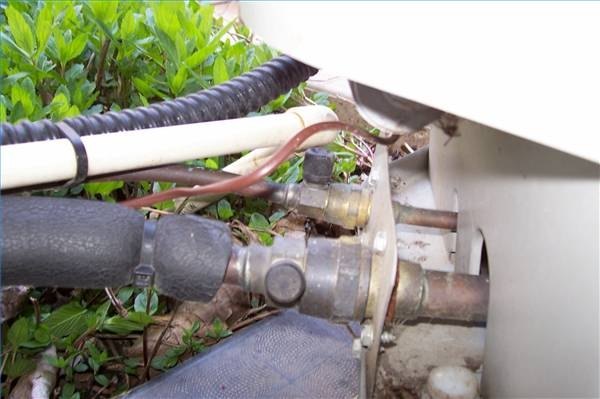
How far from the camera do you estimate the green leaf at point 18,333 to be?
2.57 feet

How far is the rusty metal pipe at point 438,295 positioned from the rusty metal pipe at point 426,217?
0.16m

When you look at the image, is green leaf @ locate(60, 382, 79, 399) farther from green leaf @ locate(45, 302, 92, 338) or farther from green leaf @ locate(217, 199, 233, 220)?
green leaf @ locate(217, 199, 233, 220)

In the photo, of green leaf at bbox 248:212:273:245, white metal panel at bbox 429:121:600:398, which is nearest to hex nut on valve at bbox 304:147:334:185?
white metal panel at bbox 429:121:600:398

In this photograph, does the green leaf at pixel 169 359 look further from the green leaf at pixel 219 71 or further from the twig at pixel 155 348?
the green leaf at pixel 219 71

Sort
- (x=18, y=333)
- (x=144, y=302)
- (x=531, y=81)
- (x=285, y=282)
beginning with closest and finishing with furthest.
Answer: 1. (x=531, y=81)
2. (x=285, y=282)
3. (x=18, y=333)
4. (x=144, y=302)

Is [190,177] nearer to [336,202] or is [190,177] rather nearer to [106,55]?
[336,202]

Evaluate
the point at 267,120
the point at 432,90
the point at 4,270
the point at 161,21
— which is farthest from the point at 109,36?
the point at 432,90

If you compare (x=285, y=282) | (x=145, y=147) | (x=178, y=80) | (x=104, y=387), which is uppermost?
(x=178, y=80)

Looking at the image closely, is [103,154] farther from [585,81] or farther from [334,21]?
[585,81]

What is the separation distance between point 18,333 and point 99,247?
1.32ft

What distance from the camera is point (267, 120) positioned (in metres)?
0.63

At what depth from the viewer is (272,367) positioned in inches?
34.4

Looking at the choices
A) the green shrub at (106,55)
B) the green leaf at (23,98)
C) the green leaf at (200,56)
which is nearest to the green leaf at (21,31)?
the green shrub at (106,55)

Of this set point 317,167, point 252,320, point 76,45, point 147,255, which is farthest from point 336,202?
point 76,45
